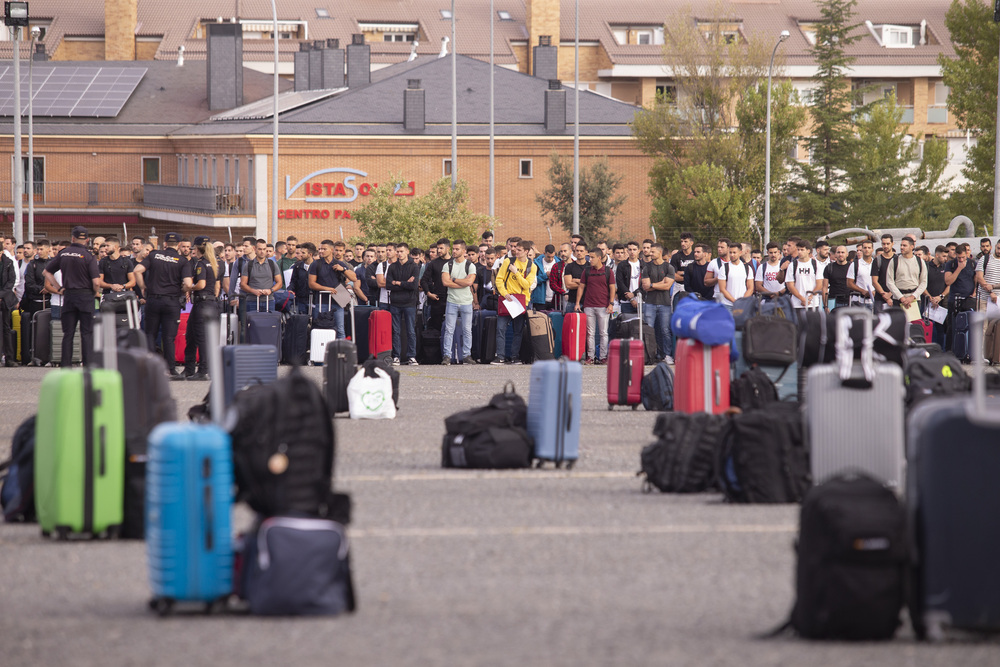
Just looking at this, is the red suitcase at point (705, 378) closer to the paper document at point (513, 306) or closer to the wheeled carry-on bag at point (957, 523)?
the wheeled carry-on bag at point (957, 523)

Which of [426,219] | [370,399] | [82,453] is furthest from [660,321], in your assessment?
[82,453]

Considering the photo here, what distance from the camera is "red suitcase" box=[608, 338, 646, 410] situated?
53.2 ft

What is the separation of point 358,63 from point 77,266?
4741 cm

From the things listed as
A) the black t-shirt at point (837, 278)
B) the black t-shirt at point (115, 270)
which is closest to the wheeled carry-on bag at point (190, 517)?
the black t-shirt at point (115, 270)

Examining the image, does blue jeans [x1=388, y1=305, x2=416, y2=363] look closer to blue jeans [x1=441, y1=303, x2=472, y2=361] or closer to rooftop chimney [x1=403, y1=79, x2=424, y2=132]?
blue jeans [x1=441, y1=303, x2=472, y2=361]

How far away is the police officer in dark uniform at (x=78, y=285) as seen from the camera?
65.2 ft

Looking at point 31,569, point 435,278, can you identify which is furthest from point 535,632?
point 435,278

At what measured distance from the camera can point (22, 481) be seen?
907 centimetres

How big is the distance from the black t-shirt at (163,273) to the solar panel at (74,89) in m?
51.5

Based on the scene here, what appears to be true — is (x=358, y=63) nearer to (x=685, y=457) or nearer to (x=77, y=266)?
(x=77, y=266)

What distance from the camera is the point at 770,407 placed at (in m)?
11.0

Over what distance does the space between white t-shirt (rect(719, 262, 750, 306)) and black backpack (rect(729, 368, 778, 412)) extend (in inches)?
356

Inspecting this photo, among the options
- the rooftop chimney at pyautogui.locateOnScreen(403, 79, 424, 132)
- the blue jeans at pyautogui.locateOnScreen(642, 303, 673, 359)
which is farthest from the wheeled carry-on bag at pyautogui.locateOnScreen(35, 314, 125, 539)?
the rooftop chimney at pyautogui.locateOnScreen(403, 79, 424, 132)

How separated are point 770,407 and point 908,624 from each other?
446 cm
